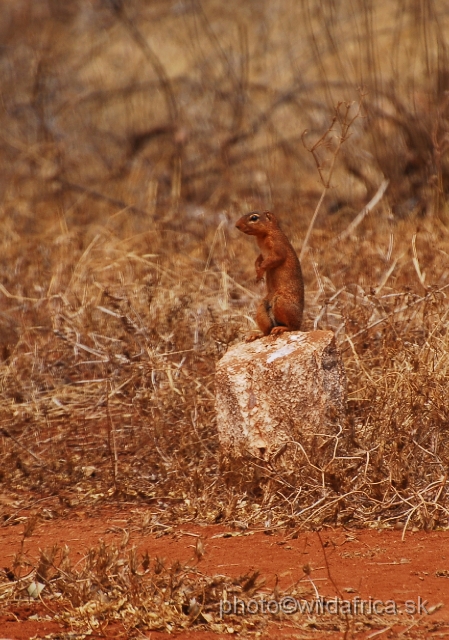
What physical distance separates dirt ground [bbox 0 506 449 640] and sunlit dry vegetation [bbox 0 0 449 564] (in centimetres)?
13

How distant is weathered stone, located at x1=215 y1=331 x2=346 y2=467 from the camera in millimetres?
4512

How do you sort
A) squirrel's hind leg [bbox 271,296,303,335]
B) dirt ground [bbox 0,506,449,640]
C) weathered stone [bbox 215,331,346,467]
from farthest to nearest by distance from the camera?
squirrel's hind leg [bbox 271,296,303,335], weathered stone [bbox 215,331,346,467], dirt ground [bbox 0,506,449,640]

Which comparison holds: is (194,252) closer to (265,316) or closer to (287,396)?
(265,316)

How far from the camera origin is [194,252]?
8430 mm

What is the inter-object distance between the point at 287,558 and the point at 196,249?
4.94 meters

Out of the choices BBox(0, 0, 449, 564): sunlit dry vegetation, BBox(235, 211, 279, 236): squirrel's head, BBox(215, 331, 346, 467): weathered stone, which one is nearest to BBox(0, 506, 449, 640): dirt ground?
BBox(0, 0, 449, 564): sunlit dry vegetation

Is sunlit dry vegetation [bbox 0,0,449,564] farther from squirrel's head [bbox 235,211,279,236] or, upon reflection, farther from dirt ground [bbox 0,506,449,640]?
squirrel's head [bbox 235,211,279,236]

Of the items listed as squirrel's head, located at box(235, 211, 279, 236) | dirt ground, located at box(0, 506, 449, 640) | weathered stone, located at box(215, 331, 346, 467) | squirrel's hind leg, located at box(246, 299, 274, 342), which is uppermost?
squirrel's head, located at box(235, 211, 279, 236)

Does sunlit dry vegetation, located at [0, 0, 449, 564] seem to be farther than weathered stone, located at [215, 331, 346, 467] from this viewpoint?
Yes

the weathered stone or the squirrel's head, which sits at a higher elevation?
the squirrel's head

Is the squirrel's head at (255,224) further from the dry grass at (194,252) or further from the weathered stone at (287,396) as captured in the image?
the dry grass at (194,252)

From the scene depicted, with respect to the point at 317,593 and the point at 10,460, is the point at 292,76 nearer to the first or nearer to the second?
the point at 10,460

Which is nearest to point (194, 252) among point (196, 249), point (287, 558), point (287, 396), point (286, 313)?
point (196, 249)

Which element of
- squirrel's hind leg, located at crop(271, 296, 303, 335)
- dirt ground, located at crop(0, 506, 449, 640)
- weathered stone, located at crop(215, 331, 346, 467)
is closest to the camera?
dirt ground, located at crop(0, 506, 449, 640)
